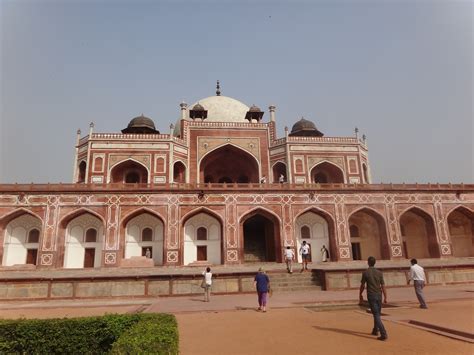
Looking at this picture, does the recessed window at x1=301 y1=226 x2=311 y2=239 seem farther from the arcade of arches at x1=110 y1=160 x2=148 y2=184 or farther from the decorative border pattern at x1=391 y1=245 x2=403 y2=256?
the arcade of arches at x1=110 y1=160 x2=148 y2=184

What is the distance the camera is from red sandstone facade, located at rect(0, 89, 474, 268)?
20891 millimetres

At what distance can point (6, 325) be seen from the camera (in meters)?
5.74

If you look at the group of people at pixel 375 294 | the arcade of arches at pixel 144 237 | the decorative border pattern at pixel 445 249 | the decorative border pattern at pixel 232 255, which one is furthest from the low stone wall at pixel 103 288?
the decorative border pattern at pixel 445 249

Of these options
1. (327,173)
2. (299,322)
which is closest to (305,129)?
(327,173)

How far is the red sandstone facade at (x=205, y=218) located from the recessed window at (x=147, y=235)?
7cm

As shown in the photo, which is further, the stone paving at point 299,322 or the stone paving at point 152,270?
the stone paving at point 152,270

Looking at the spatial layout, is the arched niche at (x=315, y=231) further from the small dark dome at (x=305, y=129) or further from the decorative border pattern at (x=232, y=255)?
the small dark dome at (x=305, y=129)

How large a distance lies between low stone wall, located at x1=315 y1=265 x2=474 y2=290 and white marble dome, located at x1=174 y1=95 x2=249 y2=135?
23002 mm

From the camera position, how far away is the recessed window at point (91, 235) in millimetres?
21981

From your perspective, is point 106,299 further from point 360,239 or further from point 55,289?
point 360,239

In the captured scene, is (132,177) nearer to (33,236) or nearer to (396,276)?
(33,236)

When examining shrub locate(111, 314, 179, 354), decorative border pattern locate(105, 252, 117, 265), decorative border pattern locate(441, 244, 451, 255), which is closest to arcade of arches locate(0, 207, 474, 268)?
decorative border pattern locate(441, 244, 451, 255)

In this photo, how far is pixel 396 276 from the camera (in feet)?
47.2

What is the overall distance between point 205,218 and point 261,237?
451 centimetres
